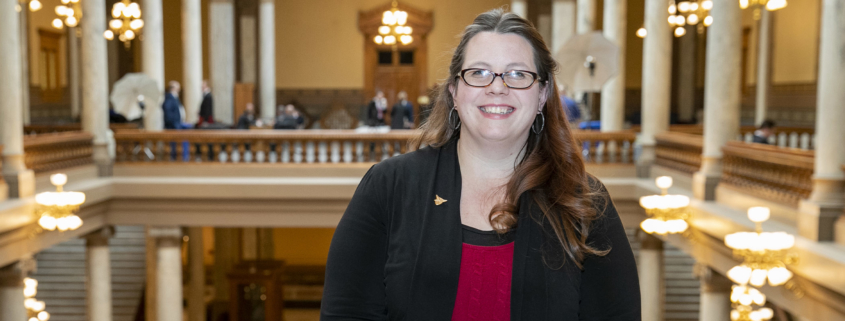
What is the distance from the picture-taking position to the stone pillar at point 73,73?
67.1 feet

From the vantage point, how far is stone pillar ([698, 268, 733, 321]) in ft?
29.2

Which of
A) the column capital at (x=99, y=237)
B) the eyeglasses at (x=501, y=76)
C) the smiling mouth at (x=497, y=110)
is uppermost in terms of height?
the eyeglasses at (x=501, y=76)

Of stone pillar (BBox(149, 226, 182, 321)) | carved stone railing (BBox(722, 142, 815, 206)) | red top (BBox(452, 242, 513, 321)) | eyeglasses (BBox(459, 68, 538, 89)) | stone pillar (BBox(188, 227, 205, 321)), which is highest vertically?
eyeglasses (BBox(459, 68, 538, 89))

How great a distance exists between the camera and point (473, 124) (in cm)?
183

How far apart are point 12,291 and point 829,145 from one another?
8650 mm

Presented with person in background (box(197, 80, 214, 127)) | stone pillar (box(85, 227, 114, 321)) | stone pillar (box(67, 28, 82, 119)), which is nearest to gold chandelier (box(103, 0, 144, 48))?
person in background (box(197, 80, 214, 127))

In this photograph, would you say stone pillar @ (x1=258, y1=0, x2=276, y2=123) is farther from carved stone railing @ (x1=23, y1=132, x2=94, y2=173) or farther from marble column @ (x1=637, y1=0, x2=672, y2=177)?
marble column @ (x1=637, y1=0, x2=672, y2=177)

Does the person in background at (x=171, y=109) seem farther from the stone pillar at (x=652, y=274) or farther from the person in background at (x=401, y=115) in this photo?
the stone pillar at (x=652, y=274)

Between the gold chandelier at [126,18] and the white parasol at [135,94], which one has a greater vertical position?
the gold chandelier at [126,18]

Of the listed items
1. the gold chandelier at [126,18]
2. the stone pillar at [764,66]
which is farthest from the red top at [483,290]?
the stone pillar at [764,66]

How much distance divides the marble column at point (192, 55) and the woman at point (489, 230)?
14.1 metres

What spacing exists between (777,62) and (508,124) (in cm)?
1878

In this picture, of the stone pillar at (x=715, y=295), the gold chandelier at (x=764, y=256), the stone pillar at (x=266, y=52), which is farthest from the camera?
the stone pillar at (x=266, y=52)

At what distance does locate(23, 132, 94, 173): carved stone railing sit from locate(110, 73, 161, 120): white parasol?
3.73 feet
